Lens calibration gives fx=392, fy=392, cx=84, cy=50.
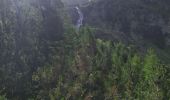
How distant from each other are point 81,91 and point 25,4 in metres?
27.2

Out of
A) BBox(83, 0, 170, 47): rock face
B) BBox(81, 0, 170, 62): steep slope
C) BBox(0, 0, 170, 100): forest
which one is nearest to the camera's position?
BBox(0, 0, 170, 100): forest

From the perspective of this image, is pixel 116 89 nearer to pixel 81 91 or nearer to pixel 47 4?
pixel 81 91

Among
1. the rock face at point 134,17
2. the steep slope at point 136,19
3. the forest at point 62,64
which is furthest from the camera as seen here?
the rock face at point 134,17

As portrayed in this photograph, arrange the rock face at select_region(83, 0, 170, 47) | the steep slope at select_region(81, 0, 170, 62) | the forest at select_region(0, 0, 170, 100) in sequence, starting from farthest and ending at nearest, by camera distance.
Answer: the rock face at select_region(83, 0, 170, 47) < the steep slope at select_region(81, 0, 170, 62) < the forest at select_region(0, 0, 170, 100)

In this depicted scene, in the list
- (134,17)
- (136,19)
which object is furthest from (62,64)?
(134,17)

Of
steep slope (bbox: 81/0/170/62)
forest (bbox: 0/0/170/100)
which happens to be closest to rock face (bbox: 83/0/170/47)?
steep slope (bbox: 81/0/170/62)

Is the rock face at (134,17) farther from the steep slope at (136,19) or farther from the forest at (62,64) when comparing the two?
the forest at (62,64)

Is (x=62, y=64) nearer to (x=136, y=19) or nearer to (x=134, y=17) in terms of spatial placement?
(x=136, y=19)

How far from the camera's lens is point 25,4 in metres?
67.7

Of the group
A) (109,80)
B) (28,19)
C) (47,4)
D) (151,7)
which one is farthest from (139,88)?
(151,7)

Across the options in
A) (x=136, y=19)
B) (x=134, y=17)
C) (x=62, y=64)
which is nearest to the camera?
(x=62, y=64)

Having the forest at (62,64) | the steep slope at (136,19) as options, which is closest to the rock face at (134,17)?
the steep slope at (136,19)

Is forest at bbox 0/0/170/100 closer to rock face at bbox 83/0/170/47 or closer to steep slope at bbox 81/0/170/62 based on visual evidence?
steep slope at bbox 81/0/170/62

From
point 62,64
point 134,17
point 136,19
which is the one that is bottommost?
point 136,19
